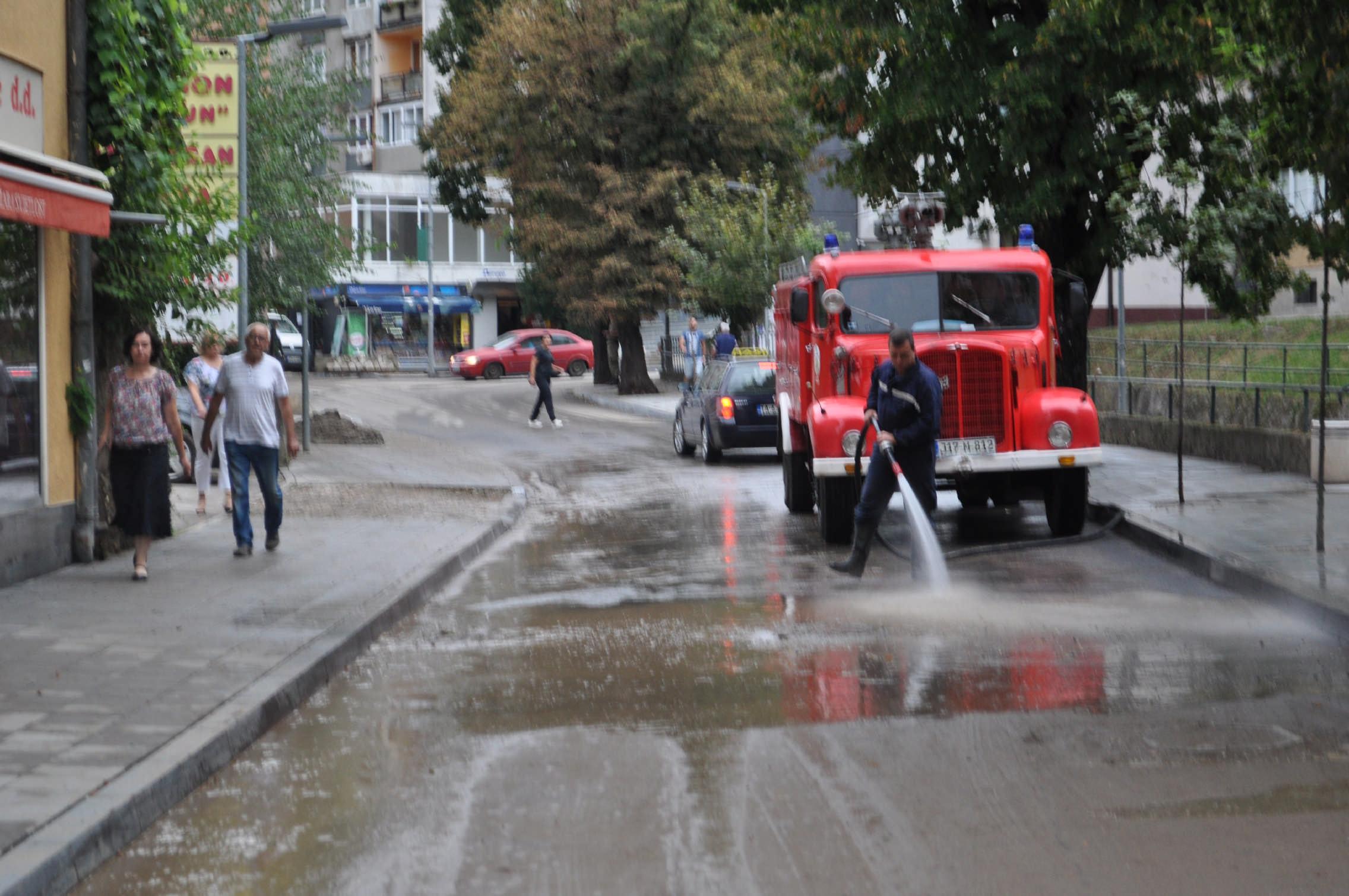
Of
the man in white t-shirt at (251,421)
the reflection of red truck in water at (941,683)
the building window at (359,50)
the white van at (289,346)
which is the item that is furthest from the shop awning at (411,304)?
the reflection of red truck in water at (941,683)

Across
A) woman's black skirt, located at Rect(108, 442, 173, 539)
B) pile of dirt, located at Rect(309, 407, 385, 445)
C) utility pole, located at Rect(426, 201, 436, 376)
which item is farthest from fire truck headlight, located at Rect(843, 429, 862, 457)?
utility pole, located at Rect(426, 201, 436, 376)

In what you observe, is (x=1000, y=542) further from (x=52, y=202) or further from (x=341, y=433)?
(x=341, y=433)

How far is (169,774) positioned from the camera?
614 cm

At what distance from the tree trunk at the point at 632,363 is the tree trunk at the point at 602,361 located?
4134mm

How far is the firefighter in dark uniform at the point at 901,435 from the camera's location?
1201cm

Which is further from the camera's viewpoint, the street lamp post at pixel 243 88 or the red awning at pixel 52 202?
the street lamp post at pixel 243 88

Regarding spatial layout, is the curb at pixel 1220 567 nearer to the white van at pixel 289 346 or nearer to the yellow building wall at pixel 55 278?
the yellow building wall at pixel 55 278

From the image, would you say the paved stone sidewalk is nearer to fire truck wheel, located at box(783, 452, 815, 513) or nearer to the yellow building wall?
fire truck wheel, located at box(783, 452, 815, 513)

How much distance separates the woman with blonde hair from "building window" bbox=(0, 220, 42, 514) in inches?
130

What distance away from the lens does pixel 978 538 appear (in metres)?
15.0

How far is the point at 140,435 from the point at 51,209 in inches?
68.5

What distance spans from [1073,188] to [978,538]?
17.3ft

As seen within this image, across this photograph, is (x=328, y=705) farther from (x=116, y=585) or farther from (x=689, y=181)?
(x=689, y=181)

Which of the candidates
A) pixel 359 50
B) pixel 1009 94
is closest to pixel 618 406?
pixel 1009 94
